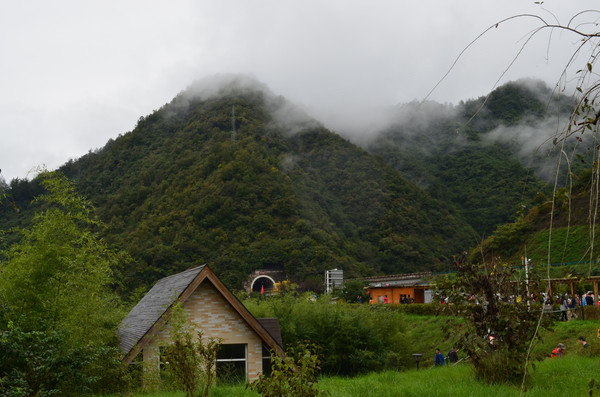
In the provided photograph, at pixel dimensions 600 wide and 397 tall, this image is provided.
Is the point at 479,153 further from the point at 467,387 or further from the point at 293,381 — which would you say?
the point at 293,381

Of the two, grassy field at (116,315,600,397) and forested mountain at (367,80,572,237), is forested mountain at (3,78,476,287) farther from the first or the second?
grassy field at (116,315,600,397)

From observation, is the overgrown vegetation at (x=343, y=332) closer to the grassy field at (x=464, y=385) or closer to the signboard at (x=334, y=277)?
the grassy field at (x=464, y=385)

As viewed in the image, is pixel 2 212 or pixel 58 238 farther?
pixel 2 212

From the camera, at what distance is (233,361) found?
17375 millimetres

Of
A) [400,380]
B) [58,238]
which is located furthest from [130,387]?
[400,380]

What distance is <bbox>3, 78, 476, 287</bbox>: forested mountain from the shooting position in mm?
67312

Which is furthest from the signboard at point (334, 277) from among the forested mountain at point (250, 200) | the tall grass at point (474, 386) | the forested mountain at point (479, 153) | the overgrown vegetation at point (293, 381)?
the overgrown vegetation at point (293, 381)

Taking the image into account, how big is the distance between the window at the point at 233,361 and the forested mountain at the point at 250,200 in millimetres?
41092

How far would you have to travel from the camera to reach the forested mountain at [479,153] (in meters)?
89.3

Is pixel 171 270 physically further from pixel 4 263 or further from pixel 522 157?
pixel 522 157

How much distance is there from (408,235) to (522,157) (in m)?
31.0

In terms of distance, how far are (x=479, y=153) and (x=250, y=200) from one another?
51930mm

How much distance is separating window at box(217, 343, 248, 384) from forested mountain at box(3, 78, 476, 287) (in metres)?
41.1

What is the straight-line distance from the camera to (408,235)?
273ft
